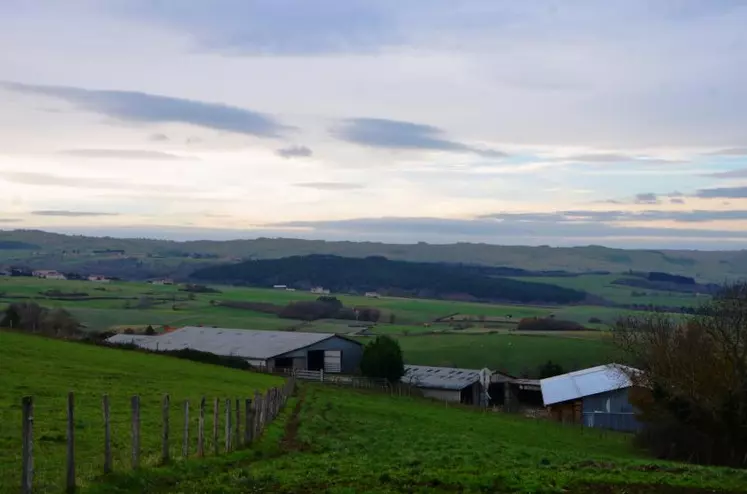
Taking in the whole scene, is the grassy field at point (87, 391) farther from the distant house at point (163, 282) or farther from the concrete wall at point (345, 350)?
the distant house at point (163, 282)

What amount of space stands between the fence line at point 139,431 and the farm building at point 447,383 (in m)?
34.7

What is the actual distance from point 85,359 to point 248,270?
139 metres

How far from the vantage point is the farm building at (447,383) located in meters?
64.1

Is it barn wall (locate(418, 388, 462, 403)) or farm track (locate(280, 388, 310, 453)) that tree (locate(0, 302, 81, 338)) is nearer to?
barn wall (locate(418, 388, 462, 403))

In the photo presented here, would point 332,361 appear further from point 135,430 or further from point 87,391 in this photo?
point 135,430

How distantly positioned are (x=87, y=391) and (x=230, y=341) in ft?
150

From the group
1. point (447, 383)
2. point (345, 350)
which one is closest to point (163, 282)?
point (345, 350)

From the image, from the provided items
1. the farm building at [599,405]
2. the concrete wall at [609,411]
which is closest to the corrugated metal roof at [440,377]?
the farm building at [599,405]

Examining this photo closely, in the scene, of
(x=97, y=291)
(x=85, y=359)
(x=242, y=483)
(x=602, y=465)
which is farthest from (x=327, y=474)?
(x=97, y=291)

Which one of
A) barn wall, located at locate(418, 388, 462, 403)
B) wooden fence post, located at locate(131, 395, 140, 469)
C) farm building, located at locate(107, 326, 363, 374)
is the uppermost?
wooden fence post, located at locate(131, 395, 140, 469)

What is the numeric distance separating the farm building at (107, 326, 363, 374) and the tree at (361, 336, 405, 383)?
26.8 feet

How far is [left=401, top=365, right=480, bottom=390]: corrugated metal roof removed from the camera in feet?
213

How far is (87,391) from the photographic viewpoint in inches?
1227

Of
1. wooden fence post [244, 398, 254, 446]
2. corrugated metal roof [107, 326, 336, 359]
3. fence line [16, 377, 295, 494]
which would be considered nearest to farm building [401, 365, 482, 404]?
corrugated metal roof [107, 326, 336, 359]
